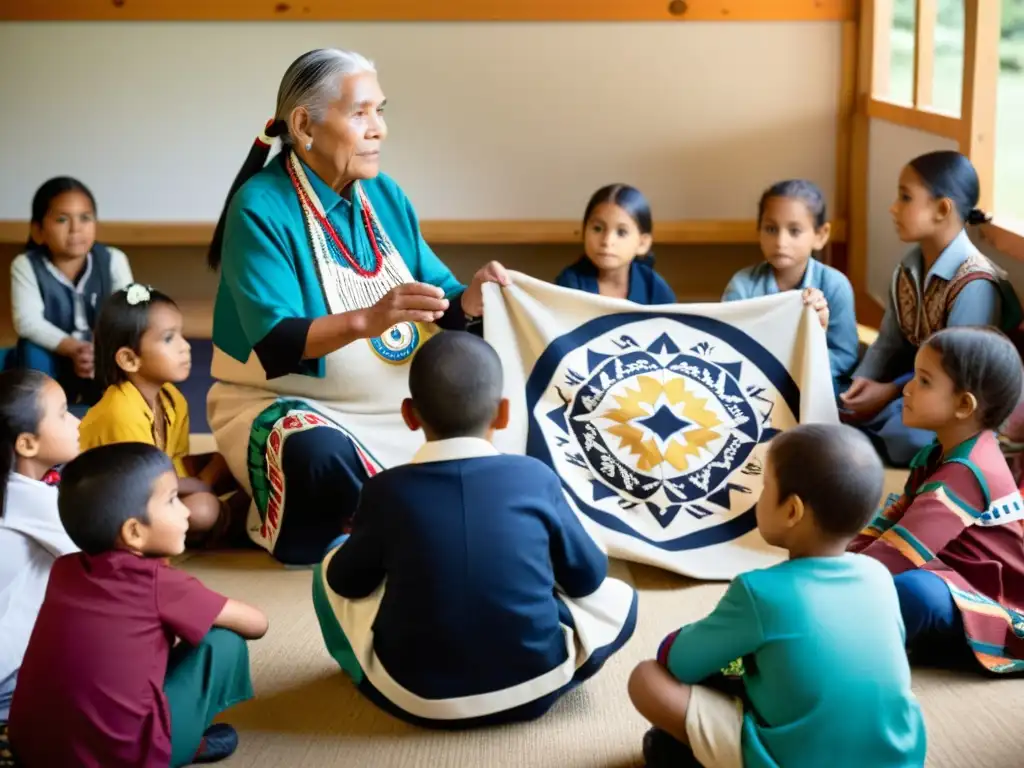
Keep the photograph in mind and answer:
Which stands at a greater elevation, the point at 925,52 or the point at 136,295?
the point at 925,52

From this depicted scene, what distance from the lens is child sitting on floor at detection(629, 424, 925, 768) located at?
1.67m

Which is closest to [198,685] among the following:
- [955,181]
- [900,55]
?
[955,181]

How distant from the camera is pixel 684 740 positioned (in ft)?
6.03

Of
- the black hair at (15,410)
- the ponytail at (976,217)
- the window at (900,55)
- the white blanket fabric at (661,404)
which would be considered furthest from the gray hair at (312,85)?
the window at (900,55)

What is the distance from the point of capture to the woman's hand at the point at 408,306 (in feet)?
8.22

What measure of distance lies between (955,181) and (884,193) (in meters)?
1.46

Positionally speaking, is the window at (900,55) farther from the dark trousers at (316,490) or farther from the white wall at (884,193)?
the dark trousers at (316,490)

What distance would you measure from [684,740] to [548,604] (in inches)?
12.8

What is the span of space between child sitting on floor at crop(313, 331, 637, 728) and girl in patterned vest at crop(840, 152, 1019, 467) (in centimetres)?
157

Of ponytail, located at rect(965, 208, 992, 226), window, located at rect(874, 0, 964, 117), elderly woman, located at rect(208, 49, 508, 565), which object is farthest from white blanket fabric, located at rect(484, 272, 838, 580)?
window, located at rect(874, 0, 964, 117)

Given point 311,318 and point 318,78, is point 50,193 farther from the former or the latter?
point 311,318

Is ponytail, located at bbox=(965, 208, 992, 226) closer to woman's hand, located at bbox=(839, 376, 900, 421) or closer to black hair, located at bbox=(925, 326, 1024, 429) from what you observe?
woman's hand, located at bbox=(839, 376, 900, 421)

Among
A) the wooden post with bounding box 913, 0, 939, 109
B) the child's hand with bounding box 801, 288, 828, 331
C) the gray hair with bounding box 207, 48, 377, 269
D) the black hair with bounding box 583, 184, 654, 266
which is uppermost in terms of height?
the wooden post with bounding box 913, 0, 939, 109

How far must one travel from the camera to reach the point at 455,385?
1.96m
